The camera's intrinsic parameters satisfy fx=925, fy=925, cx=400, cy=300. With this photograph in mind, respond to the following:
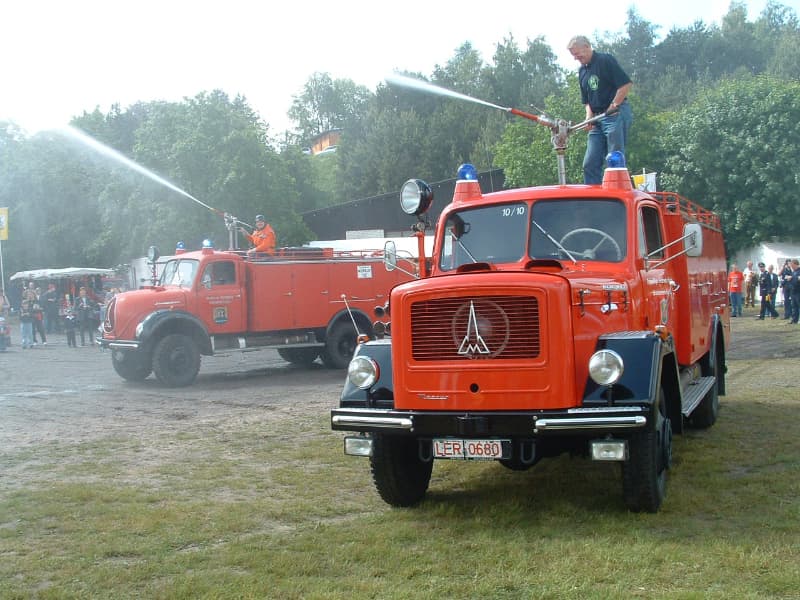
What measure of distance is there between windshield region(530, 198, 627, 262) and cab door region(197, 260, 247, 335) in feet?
35.3

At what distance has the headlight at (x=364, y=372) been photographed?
22.5 feet

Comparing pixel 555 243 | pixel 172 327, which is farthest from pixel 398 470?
pixel 172 327

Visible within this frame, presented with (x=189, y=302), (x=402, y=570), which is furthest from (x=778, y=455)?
(x=189, y=302)

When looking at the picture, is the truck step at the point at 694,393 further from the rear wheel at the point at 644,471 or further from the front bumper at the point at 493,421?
the front bumper at the point at 493,421

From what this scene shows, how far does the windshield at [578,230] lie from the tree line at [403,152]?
15.6m

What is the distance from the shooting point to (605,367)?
6117mm

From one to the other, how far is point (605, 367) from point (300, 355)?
13.9 m

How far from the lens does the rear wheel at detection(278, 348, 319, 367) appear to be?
1919 centimetres

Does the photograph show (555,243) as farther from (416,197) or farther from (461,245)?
(416,197)

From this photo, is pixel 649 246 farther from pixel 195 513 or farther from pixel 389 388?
pixel 195 513

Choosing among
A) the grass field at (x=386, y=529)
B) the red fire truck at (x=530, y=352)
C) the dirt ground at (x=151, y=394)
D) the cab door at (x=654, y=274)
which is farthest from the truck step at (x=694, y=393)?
the dirt ground at (x=151, y=394)

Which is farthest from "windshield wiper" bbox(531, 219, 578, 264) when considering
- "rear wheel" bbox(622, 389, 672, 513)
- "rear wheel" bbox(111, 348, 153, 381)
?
"rear wheel" bbox(111, 348, 153, 381)

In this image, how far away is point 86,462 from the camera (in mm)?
9398

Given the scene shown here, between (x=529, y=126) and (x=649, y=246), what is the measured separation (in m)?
35.8
